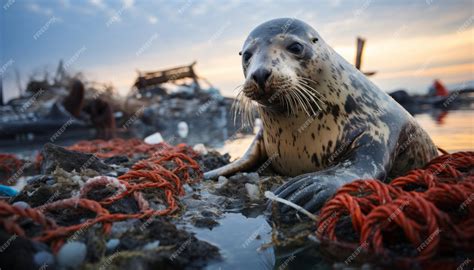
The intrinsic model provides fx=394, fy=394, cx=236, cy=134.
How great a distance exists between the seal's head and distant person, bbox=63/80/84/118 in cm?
977

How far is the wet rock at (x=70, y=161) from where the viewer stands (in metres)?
3.35

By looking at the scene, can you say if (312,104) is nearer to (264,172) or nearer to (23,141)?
(264,172)

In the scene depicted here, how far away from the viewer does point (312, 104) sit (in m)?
3.12

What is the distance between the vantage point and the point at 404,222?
1.72 m

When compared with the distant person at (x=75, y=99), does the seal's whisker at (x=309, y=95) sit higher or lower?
higher

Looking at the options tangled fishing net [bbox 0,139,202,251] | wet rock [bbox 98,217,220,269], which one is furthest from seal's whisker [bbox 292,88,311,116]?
wet rock [bbox 98,217,220,269]

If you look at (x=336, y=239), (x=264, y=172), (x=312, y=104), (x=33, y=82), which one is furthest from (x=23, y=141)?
(x=336, y=239)

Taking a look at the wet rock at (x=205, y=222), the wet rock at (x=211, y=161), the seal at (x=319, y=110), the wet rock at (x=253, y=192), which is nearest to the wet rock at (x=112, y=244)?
the wet rock at (x=205, y=222)

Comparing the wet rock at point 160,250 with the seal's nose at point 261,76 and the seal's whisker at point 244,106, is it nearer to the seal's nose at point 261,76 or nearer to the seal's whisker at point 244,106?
the seal's nose at point 261,76

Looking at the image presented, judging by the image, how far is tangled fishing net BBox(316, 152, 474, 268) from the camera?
66.6 inches

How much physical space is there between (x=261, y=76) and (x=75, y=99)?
10.7m

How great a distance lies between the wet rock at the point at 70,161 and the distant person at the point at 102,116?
8112mm

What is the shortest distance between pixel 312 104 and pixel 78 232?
1990 millimetres

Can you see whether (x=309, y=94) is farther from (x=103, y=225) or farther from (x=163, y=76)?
(x=163, y=76)
